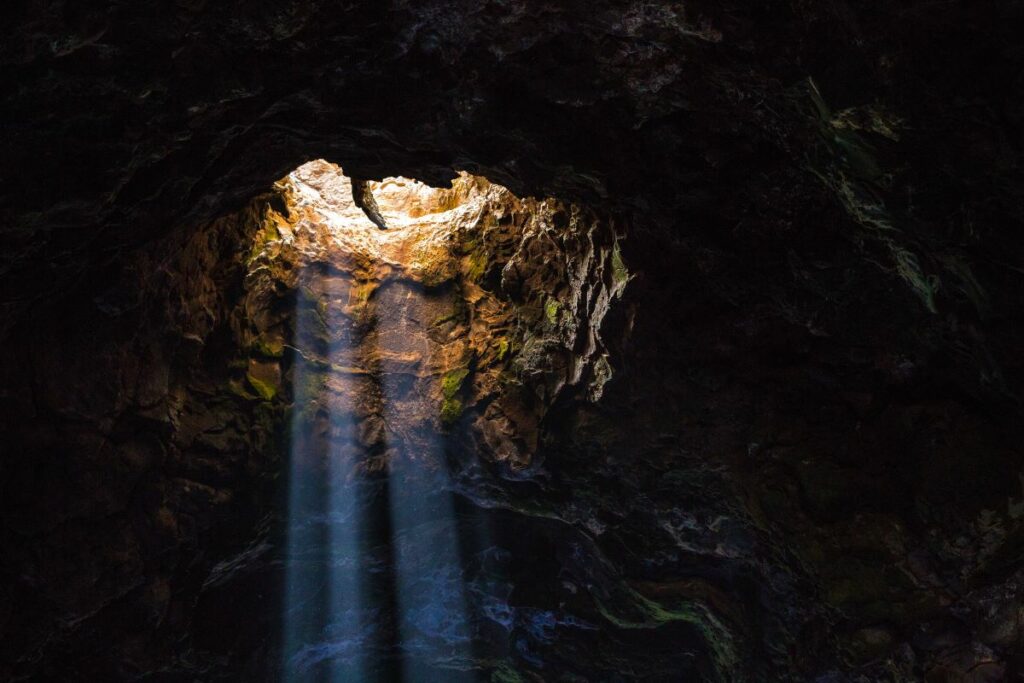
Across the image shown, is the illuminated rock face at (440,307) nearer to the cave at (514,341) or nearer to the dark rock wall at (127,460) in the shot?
the cave at (514,341)

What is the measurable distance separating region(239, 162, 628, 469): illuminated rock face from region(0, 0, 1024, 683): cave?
0.04 metres

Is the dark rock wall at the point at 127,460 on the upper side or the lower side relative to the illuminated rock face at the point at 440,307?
lower

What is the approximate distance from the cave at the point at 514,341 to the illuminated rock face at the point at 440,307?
0.13 feet

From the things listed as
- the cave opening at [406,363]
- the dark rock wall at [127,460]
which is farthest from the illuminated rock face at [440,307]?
the dark rock wall at [127,460]

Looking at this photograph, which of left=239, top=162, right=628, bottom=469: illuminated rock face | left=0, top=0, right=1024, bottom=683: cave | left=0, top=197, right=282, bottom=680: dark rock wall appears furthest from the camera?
left=239, top=162, right=628, bottom=469: illuminated rock face

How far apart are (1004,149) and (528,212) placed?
181 inches

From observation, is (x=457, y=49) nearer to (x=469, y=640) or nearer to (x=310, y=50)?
(x=310, y=50)

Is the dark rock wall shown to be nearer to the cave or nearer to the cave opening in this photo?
the cave

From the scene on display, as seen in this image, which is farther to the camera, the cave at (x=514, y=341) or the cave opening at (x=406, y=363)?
the cave opening at (x=406, y=363)

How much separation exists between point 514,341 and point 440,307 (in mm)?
1050

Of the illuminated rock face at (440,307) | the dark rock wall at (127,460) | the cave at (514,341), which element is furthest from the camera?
the illuminated rock face at (440,307)

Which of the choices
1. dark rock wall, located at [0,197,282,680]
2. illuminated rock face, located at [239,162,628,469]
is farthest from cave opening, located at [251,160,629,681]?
dark rock wall, located at [0,197,282,680]

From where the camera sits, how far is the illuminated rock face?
275 inches

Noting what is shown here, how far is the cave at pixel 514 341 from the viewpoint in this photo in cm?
374
